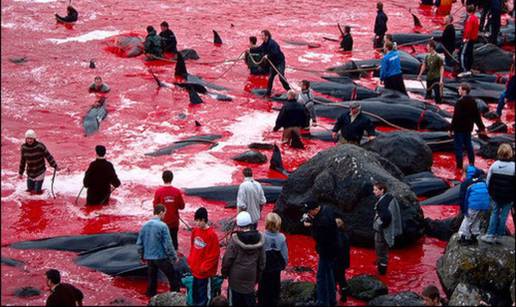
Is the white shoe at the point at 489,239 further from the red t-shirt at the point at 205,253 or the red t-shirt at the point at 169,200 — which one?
the red t-shirt at the point at 169,200

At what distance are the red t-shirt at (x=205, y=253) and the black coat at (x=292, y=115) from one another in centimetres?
895

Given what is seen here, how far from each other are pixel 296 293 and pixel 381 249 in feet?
5.88

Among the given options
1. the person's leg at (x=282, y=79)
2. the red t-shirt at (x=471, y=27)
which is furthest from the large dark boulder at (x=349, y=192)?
the red t-shirt at (x=471, y=27)

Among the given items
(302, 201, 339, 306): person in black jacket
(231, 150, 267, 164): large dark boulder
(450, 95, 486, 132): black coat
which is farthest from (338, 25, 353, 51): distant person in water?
(302, 201, 339, 306): person in black jacket

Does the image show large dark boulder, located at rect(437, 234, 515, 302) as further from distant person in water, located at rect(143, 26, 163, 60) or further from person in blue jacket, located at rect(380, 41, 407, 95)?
distant person in water, located at rect(143, 26, 163, 60)

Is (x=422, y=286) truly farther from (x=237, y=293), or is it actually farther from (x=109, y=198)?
(x=109, y=198)

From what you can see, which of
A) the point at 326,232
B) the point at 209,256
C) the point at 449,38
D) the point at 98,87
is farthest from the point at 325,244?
the point at 449,38

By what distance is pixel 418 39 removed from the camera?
31391 millimetres

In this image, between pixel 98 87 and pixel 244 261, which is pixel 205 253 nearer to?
pixel 244 261

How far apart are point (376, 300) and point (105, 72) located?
17052 millimetres

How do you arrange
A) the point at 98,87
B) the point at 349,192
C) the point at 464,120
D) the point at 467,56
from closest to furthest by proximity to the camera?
the point at 349,192, the point at 464,120, the point at 98,87, the point at 467,56

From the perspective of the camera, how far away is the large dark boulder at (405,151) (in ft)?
Answer: 58.7

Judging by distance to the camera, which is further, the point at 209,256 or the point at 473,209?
the point at 473,209

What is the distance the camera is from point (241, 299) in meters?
10.9
